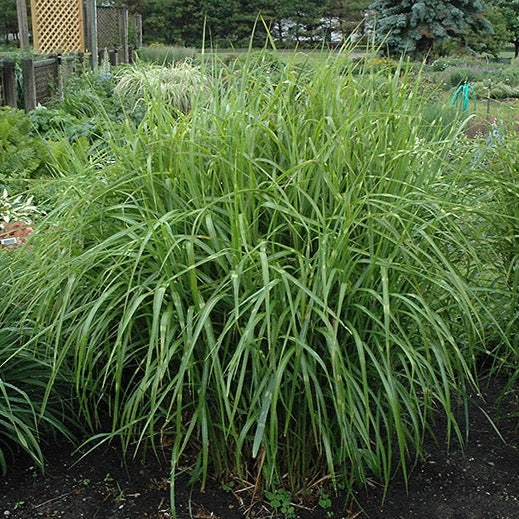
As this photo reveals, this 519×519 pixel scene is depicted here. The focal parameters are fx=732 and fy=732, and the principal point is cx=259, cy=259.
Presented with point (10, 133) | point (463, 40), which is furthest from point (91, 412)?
point (463, 40)

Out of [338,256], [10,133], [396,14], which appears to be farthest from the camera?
[396,14]

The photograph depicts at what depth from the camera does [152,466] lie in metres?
2.21

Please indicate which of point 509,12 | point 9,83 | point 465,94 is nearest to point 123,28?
point 9,83

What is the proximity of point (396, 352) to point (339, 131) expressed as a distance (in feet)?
2.08

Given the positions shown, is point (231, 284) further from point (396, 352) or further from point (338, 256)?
point (396, 352)

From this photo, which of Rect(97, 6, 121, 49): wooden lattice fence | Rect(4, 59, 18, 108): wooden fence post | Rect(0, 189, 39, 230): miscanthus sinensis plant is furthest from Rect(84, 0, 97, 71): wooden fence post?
→ Rect(0, 189, 39, 230): miscanthus sinensis plant

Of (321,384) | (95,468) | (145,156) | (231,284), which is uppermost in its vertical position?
(145,156)

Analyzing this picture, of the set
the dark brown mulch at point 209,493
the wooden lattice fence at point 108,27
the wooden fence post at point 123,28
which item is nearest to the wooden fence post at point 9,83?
the dark brown mulch at point 209,493

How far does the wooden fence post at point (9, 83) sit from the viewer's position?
723cm

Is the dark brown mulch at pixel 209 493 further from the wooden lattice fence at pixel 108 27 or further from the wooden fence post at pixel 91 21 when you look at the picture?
the wooden lattice fence at pixel 108 27

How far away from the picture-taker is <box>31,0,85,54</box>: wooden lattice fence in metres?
13.4

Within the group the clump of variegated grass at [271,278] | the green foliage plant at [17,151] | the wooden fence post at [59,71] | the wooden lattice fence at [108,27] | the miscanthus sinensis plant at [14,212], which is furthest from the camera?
the wooden lattice fence at [108,27]

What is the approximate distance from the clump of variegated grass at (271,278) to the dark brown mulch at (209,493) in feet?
0.31

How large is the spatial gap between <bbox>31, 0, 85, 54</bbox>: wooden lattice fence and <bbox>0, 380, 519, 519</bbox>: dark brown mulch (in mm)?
12363
